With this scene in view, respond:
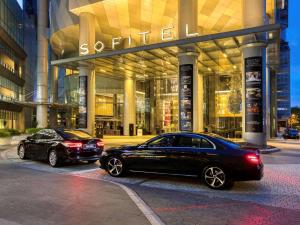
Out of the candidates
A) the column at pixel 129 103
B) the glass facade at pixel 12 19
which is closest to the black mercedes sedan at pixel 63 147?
the column at pixel 129 103

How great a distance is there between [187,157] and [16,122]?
171ft

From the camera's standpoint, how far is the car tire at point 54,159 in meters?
12.7

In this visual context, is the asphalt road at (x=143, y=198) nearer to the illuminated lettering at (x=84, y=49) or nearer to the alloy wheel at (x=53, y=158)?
the alloy wheel at (x=53, y=158)

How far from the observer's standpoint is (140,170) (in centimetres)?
983

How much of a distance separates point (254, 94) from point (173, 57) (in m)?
10.3

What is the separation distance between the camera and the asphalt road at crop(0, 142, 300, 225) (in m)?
5.96

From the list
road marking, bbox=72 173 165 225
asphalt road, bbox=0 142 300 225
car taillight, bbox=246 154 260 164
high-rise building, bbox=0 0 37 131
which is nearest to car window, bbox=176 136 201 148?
asphalt road, bbox=0 142 300 225

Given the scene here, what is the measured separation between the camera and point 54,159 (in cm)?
1280

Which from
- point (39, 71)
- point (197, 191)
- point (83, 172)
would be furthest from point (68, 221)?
point (39, 71)

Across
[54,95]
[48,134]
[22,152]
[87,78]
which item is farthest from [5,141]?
[54,95]

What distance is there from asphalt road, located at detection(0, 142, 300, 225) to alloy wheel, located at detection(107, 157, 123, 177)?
352 mm

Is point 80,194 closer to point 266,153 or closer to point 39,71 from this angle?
point 266,153

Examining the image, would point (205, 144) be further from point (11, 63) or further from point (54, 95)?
point (11, 63)

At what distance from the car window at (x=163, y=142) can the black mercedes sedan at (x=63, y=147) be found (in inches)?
158
